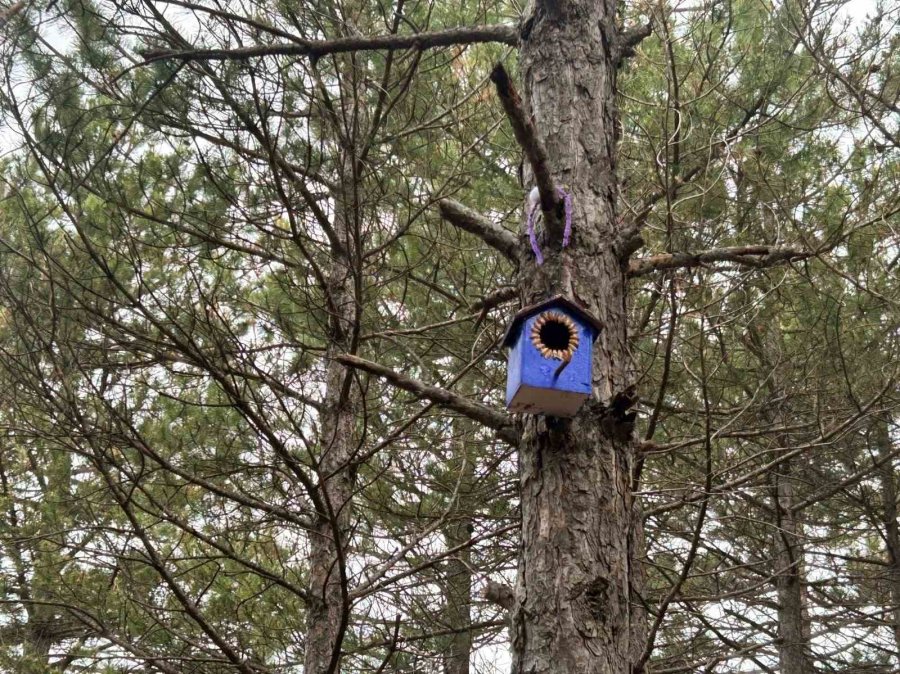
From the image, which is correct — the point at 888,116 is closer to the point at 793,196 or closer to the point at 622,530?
the point at 793,196

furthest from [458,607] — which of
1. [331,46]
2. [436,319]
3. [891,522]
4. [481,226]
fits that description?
[331,46]

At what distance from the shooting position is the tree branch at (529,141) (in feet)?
7.14

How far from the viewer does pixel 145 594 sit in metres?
5.06

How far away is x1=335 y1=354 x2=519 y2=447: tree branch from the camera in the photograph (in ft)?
8.08

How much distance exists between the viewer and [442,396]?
8.37 ft

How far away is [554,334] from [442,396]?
39cm

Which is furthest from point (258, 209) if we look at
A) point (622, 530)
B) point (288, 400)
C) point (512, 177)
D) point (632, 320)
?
point (622, 530)

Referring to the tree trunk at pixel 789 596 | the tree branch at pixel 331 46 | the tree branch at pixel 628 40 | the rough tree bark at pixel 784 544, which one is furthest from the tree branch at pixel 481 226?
the tree trunk at pixel 789 596

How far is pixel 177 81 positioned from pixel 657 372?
10.2 feet

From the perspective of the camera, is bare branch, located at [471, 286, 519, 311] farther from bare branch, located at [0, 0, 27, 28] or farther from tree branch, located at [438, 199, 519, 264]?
bare branch, located at [0, 0, 27, 28]

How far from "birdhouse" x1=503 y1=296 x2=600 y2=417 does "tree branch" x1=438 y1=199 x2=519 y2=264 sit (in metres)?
0.35

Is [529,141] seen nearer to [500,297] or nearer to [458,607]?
[500,297]

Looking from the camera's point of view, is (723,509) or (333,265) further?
(723,509)

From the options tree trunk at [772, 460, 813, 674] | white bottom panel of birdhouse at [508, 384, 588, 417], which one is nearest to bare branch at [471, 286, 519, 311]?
white bottom panel of birdhouse at [508, 384, 588, 417]
